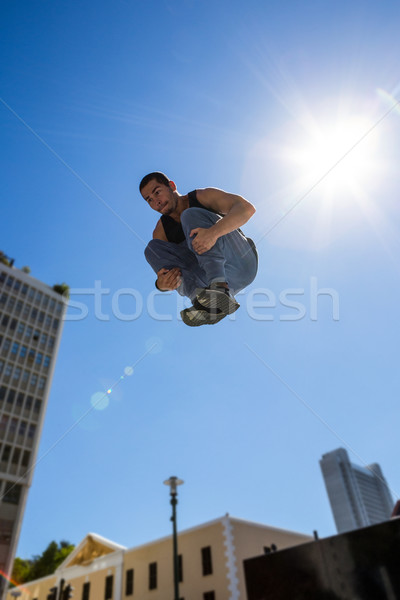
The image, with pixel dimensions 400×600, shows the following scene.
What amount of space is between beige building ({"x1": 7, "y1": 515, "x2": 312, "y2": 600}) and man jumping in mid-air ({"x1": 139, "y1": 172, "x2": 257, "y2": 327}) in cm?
2444

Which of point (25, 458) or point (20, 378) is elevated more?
point (20, 378)

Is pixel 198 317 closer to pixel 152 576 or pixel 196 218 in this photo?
pixel 196 218

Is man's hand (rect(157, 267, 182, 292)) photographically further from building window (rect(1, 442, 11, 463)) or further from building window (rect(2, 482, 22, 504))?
building window (rect(1, 442, 11, 463))

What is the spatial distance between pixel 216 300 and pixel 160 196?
98cm

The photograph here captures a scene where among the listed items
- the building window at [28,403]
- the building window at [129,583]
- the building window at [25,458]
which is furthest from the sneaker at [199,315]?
the building window at [28,403]

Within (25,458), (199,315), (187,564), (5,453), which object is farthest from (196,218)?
(25,458)

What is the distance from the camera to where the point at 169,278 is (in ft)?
11.7

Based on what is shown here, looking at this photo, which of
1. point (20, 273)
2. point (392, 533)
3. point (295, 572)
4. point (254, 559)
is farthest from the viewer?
point (20, 273)

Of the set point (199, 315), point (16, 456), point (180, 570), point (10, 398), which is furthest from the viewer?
point (10, 398)

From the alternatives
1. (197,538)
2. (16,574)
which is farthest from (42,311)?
(197,538)

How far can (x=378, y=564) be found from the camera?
8203mm

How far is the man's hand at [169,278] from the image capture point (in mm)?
3564

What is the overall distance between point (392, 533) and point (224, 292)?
775cm

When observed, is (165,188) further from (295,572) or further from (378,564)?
(295,572)
